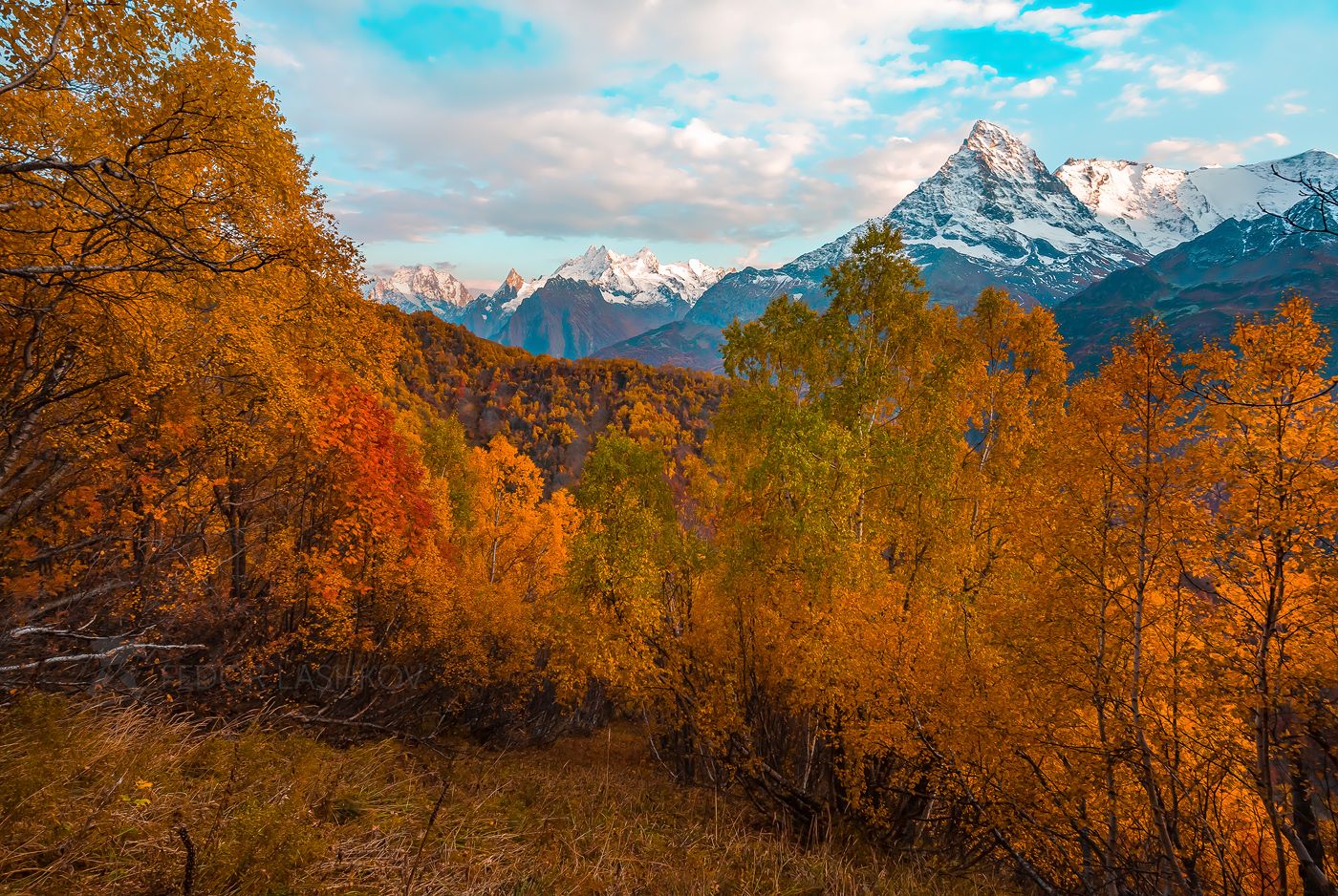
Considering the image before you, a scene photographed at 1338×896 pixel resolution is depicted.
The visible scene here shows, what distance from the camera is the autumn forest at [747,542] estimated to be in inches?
255

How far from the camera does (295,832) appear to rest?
165 inches

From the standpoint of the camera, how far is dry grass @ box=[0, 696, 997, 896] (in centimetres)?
381

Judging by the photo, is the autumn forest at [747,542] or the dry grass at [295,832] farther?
the autumn forest at [747,542]

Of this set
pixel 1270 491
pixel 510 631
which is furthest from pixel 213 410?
pixel 1270 491

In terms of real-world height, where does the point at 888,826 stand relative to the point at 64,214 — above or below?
below

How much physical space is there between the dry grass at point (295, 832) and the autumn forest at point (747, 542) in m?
0.11

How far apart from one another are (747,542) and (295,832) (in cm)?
1061

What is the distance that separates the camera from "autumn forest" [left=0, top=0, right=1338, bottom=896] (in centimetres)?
647

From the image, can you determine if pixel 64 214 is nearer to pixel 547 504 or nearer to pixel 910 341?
pixel 910 341

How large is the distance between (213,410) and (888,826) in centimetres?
1741

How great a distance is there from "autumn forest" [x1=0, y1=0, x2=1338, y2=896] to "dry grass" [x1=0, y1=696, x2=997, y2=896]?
11cm

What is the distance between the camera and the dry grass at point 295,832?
3811 millimetres

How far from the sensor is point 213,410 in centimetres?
1298

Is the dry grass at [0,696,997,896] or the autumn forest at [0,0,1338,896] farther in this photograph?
the autumn forest at [0,0,1338,896]
